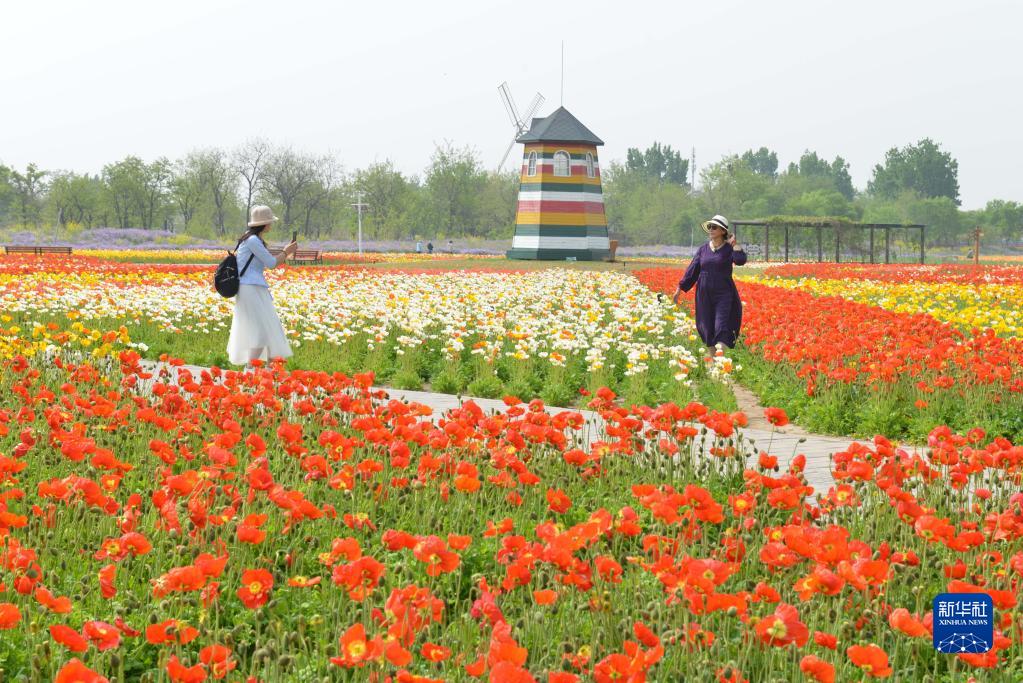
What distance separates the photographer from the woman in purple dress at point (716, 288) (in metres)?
12.2

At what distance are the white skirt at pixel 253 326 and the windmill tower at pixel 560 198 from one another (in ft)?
92.8

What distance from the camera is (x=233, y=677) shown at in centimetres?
384

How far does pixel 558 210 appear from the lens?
3925cm

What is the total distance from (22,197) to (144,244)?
969 inches

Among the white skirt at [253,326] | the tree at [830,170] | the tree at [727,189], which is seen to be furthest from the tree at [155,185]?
the tree at [830,170]

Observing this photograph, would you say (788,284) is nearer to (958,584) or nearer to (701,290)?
(701,290)

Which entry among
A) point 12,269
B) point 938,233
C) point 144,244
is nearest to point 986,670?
point 12,269

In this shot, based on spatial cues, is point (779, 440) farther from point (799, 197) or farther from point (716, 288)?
point (799, 197)

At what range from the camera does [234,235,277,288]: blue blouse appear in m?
11.0

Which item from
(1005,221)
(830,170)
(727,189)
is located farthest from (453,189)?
(830,170)

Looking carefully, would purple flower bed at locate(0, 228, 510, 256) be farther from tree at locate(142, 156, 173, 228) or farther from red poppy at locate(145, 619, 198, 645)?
red poppy at locate(145, 619, 198, 645)

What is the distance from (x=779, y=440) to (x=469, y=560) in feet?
Answer: 15.5

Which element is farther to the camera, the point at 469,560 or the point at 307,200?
the point at 307,200

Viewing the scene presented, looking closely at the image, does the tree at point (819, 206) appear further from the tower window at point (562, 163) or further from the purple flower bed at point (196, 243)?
the tower window at point (562, 163)
